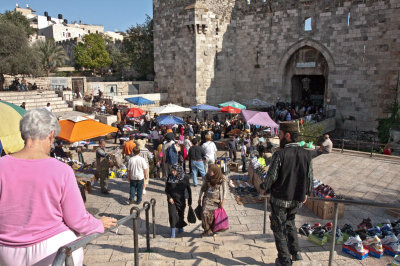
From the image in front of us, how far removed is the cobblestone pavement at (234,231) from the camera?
152 inches

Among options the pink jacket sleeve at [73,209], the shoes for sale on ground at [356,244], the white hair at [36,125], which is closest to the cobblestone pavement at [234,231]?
the shoes for sale on ground at [356,244]

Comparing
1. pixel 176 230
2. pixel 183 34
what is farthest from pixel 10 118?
pixel 183 34

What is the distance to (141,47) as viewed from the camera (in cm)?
2736

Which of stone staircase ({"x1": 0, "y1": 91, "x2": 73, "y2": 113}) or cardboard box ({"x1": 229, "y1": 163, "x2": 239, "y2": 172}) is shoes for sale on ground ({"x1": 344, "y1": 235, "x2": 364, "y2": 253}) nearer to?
cardboard box ({"x1": 229, "y1": 163, "x2": 239, "y2": 172})

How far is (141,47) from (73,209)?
27.3m

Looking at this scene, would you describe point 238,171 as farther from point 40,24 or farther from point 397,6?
point 40,24

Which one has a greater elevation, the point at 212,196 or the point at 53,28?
the point at 53,28

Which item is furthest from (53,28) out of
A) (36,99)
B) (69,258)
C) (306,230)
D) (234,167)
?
(69,258)

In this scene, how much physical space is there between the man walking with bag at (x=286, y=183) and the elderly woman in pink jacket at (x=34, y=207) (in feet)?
7.31

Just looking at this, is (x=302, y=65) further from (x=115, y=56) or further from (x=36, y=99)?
(x=115, y=56)

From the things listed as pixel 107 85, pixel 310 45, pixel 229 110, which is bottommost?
pixel 229 110

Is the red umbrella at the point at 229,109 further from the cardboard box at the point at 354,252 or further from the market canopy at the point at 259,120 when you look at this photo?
the cardboard box at the point at 354,252

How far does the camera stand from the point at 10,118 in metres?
4.69

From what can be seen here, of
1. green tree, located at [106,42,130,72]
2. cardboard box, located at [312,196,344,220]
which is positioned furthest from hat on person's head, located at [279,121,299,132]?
green tree, located at [106,42,130,72]
